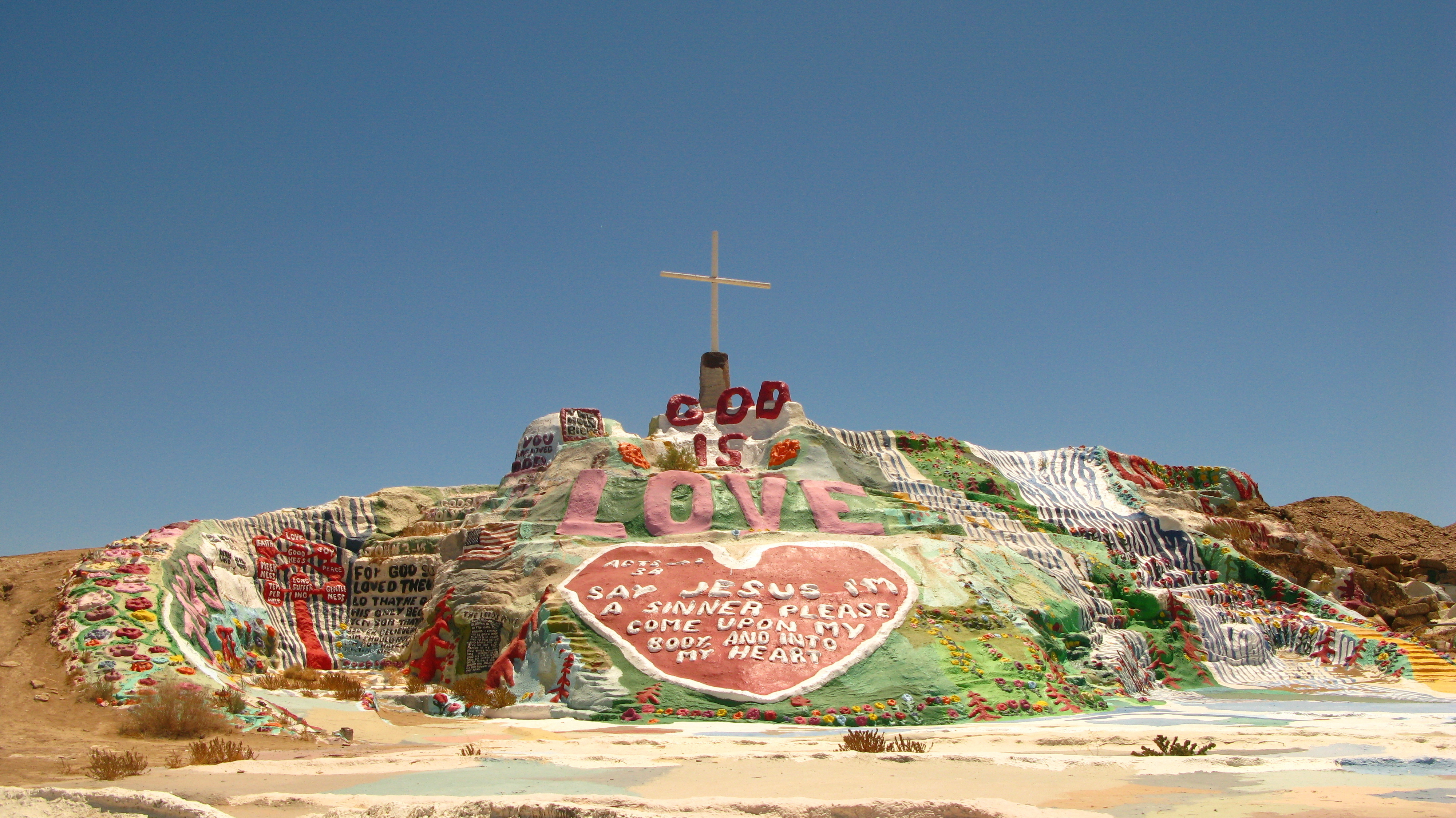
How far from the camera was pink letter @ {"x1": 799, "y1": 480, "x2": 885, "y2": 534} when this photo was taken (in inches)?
763

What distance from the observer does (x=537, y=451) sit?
24.3 m

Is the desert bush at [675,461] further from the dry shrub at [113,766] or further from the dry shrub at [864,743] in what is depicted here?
the dry shrub at [113,766]

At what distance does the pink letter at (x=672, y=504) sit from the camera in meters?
18.9

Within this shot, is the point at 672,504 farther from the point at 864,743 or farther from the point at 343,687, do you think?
the point at 864,743

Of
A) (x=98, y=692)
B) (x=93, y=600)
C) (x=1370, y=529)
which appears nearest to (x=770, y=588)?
(x=98, y=692)

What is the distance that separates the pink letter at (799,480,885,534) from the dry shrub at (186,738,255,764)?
11.4m

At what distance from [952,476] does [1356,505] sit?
16.5m

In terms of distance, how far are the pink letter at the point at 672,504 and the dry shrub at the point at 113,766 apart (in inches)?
414

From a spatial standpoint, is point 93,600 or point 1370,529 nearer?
point 93,600

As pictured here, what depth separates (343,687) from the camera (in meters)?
16.5

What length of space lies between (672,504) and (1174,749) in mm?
11562

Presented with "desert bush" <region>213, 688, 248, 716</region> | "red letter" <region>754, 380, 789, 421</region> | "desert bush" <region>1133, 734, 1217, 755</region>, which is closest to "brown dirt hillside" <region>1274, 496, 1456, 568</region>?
"red letter" <region>754, 380, 789, 421</region>

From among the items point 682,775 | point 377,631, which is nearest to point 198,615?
point 377,631

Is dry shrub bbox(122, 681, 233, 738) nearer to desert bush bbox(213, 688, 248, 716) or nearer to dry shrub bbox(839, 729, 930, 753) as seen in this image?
desert bush bbox(213, 688, 248, 716)
